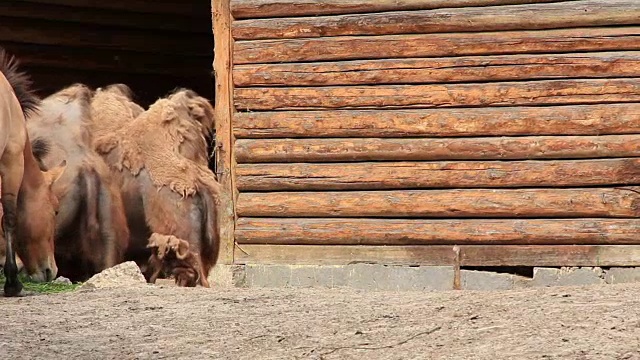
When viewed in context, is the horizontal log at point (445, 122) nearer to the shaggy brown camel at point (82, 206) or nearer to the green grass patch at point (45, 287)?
the shaggy brown camel at point (82, 206)

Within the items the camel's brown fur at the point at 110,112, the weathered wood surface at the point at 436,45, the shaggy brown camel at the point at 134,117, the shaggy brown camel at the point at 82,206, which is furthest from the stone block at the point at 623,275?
the camel's brown fur at the point at 110,112

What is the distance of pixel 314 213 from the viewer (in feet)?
33.0

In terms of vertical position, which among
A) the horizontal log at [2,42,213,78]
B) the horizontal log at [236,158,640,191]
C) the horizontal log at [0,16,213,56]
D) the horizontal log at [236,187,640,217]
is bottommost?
the horizontal log at [236,187,640,217]

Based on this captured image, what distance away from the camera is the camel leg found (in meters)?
8.28

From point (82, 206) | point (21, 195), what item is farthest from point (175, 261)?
point (21, 195)

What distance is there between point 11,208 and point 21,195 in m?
0.73

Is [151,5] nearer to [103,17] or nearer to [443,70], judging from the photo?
[103,17]

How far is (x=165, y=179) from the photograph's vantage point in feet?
35.8

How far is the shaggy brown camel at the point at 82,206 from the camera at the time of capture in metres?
10.5

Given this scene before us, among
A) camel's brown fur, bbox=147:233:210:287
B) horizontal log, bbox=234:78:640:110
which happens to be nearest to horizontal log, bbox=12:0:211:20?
camel's brown fur, bbox=147:233:210:287

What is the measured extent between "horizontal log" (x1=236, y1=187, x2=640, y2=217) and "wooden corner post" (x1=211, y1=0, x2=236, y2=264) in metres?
0.20

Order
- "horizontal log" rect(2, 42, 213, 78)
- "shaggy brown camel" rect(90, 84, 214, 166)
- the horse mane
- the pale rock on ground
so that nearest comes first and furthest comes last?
the pale rock on ground < the horse mane < "shaggy brown camel" rect(90, 84, 214, 166) < "horizontal log" rect(2, 42, 213, 78)

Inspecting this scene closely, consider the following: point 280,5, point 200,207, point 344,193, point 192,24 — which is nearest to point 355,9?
point 280,5

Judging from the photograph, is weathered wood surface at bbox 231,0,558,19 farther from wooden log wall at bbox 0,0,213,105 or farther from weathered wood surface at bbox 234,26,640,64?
wooden log wall at bbox 0,0,213,105
